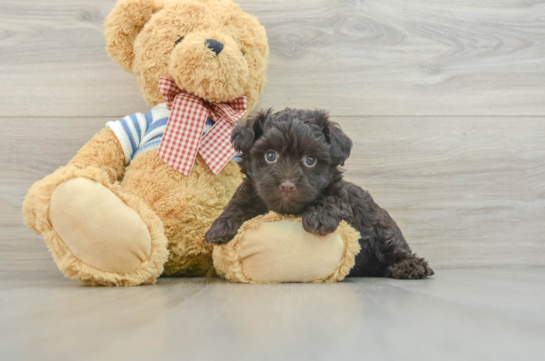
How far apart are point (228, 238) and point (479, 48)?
126cm

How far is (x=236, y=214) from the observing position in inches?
40.9

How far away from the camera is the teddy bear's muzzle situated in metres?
1.13

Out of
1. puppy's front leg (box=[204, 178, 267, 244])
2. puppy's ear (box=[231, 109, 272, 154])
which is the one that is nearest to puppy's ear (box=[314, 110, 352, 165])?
puppy's ear (box=[231, 109, 272, 154])

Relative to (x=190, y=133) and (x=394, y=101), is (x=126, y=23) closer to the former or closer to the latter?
(x=190, y=133)

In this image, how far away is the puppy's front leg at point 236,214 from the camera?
101cm

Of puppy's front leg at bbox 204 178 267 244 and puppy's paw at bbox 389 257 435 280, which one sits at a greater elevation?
puppy's front leg at bbox 204 178 267 244

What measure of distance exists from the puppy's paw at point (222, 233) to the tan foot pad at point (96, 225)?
164 mm

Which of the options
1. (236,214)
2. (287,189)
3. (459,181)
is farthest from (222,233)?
(459,181)

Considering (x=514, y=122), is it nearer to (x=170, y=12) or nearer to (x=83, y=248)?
(x=170, y=12)

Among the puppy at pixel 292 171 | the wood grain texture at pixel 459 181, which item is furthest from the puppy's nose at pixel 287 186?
the wood grain texture at pixel 459 181

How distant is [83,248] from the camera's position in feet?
3.18

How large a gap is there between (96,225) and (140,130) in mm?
415

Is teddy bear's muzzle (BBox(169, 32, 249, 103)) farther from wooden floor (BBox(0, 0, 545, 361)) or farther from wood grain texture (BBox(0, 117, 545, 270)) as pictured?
wood grain texture (BBox(0, 117, 545, 270))

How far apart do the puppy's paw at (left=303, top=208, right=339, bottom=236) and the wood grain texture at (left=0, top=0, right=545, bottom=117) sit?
2.41ft
